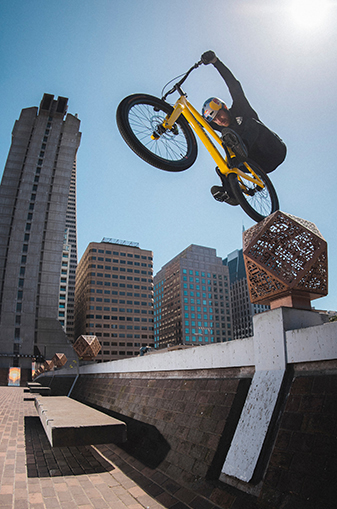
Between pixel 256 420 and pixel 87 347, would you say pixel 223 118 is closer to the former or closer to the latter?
pixel 256 420

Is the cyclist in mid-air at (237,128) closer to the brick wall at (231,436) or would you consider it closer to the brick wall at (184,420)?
the brick wall at (184,420)

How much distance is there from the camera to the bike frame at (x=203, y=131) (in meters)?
8.31

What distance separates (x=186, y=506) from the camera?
3.66 metres

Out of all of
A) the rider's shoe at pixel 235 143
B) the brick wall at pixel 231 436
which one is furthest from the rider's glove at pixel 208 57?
the brick wall at pixel 231 436

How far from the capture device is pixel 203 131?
338 inches

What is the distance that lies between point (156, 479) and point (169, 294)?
131658mm

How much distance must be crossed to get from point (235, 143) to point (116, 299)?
96780mm

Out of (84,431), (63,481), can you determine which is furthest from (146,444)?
(63,481)

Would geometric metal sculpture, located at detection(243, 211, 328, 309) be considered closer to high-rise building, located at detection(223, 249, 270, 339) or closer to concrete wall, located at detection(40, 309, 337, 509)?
concrete wall, located at detection(40, 309, 337, 509)

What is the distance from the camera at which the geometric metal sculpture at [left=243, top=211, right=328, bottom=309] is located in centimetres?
457

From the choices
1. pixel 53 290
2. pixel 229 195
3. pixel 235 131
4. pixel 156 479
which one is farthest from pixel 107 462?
pixel 53 290

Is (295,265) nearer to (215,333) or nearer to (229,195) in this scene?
(229,195)

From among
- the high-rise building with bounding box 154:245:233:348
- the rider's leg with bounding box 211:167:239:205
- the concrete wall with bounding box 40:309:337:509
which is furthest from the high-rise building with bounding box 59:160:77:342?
the concrete wall with bounding box 40:309:337:509

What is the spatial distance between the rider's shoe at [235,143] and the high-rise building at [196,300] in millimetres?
115391
